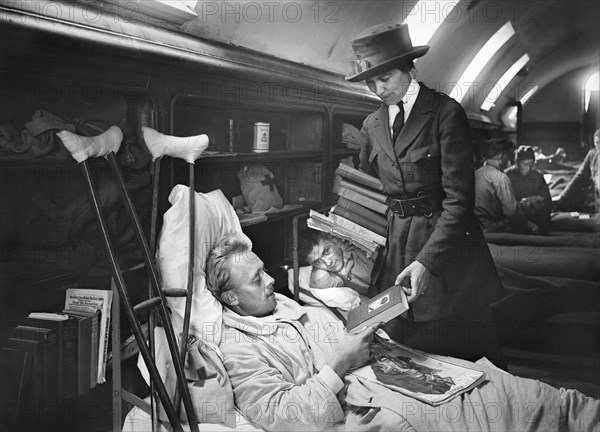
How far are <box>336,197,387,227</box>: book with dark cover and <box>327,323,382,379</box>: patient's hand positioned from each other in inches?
14.9

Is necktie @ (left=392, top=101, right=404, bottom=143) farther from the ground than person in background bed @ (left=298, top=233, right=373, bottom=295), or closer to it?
farther from the ground

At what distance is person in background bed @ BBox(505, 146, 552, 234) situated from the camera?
2416mm

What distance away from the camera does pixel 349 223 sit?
7.49 feet

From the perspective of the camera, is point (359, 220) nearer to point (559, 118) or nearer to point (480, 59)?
point (480, 59)

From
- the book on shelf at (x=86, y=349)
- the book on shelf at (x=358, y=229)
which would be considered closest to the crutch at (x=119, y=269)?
the book on shelf at (x=86, y=349)

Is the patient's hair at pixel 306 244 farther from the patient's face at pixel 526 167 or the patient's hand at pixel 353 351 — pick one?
the patient's face at pixel 526 167

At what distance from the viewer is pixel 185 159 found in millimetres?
2078

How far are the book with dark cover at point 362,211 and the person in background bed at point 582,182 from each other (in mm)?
780

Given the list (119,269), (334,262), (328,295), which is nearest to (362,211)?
(334,262)

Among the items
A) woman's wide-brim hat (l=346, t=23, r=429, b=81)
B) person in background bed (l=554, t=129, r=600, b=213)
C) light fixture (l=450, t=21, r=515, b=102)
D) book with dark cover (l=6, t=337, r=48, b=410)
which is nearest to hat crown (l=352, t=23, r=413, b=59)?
woman's wide-brim hat (l=346, t=23, r=429, b=81)

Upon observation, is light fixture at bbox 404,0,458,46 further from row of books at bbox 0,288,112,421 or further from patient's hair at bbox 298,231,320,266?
row of books at bbox 0,288,112,421

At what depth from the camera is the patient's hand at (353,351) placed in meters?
2.11

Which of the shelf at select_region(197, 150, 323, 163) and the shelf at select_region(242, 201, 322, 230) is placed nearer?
the shelf at select_region(197, 150, 323, 163)

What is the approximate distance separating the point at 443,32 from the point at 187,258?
1.25 metres
